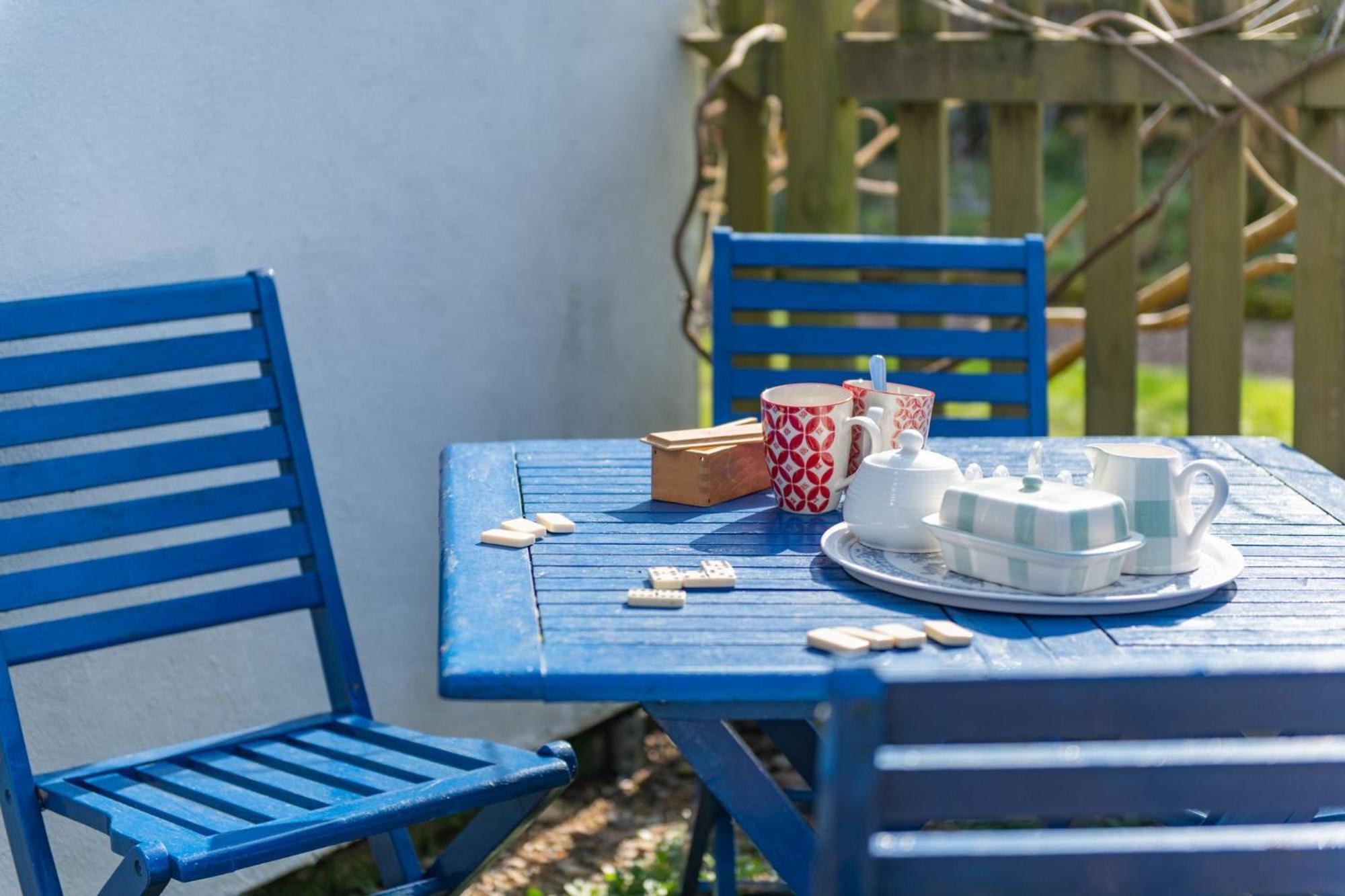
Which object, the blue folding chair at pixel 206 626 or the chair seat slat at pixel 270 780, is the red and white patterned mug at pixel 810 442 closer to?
the blue folding chair at pixel 206 626

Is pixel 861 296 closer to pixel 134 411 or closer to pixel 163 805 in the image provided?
pixel 134 411

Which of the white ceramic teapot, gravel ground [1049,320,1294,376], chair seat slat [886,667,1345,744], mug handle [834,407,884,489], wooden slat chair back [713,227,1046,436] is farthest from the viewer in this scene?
gravel ground [1049,320,1294,376]

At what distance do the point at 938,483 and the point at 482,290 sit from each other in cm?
169

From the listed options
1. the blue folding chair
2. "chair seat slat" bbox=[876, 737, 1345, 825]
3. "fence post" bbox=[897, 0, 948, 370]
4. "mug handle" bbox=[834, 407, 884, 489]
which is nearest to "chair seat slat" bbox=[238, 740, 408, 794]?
the blue folding chair

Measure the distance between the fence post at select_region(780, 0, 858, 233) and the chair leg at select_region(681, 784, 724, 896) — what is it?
141 centimetres

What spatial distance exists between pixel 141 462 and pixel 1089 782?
1.70 m

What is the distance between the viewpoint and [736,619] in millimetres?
1656

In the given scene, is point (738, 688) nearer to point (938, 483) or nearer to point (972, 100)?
point (938, 483)

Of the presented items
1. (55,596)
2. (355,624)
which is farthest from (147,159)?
(355,624)

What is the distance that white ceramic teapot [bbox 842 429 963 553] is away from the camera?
5.91 ft

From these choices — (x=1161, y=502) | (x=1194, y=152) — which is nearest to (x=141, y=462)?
(x=1161, y=502)

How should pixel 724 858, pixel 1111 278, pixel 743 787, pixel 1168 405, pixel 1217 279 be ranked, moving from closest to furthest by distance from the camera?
1. pixel 743 787
2. pixel 724 858
3. pixel 1217 279
4. pixel 1111 278
5. pixel 1168 405

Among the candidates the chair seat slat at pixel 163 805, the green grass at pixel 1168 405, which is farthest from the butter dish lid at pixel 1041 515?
the green grass at pixel 1168 405

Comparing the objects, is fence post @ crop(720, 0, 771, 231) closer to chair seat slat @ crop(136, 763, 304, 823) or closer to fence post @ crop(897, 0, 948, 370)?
fence post @ crop(897, 0, 948, 370)
